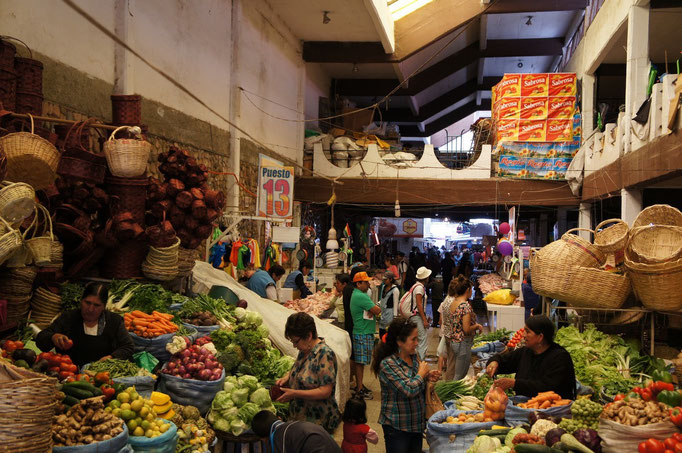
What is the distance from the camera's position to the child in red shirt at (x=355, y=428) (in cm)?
438

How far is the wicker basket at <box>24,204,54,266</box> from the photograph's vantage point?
488 centimetres

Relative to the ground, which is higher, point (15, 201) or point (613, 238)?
point (15, 201)

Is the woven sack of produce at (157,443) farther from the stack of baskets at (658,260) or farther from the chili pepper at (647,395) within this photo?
the stack of baskets at (658,260)

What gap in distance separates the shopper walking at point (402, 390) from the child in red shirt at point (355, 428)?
303 mm

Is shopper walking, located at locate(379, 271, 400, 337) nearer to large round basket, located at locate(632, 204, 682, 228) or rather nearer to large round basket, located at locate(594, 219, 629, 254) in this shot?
large round basket, located at locate(594, 219, 629, 254)

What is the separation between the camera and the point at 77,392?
3893mm

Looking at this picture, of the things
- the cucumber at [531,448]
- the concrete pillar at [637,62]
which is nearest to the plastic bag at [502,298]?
the concrete pillar at [637,62]

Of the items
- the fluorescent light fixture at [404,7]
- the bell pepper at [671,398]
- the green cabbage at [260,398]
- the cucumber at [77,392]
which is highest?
the fluorescent light fixture at [404,7]

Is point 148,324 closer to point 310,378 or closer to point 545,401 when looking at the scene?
point 310,378

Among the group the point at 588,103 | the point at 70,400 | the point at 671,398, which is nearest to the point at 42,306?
the point at 70,400

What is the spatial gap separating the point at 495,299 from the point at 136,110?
756cm

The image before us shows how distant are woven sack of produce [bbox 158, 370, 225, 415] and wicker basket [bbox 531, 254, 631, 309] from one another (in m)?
3.60

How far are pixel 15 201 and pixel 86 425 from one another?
161cm

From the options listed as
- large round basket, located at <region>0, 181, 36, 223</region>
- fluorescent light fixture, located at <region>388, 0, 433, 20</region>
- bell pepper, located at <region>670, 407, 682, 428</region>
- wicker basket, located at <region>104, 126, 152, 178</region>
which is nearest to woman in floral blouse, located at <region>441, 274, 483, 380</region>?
wicker basket, located at <region>104, 126, 152, 178</region>
